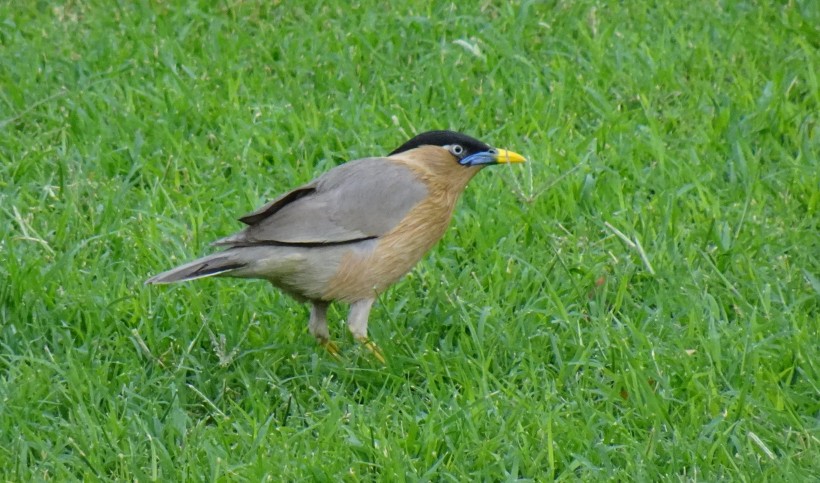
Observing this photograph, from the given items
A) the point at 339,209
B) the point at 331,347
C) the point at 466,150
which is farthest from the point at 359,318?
the point at 466,150

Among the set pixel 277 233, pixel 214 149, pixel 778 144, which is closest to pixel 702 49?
pixel 778 144

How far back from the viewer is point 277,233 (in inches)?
234

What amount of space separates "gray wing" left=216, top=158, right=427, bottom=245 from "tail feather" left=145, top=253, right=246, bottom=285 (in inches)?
5.6

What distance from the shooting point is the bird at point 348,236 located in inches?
233

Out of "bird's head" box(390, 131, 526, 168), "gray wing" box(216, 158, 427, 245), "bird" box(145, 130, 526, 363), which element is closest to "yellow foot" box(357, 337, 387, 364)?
"bird" box(145, 130, 526, 363)

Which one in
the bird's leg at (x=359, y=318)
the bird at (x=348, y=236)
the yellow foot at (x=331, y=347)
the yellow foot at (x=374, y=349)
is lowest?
the yellow foot at (x=331, y=347)

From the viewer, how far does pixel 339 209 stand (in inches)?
237

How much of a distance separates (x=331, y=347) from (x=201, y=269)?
2.36ft

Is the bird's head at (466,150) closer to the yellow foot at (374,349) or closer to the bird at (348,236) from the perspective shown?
the bird at (348,236)

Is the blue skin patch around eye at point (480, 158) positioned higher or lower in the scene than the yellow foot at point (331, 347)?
higher

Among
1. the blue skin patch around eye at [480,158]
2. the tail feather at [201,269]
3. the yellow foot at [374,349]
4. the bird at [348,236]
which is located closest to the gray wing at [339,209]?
the bird at [348,236]

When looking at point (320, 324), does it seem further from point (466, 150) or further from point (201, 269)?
point (466, 150)

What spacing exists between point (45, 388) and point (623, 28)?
183 inches

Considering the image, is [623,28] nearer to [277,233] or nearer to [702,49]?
[702,49]
